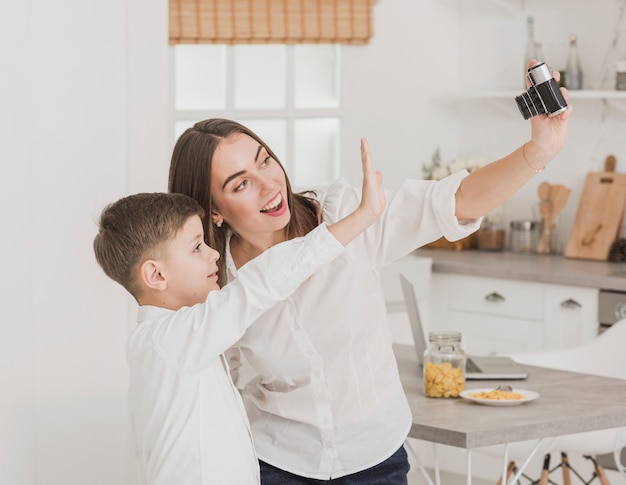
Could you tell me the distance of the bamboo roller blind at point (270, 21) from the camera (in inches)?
170

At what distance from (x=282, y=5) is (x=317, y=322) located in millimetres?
2849

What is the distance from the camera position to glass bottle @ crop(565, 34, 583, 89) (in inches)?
184

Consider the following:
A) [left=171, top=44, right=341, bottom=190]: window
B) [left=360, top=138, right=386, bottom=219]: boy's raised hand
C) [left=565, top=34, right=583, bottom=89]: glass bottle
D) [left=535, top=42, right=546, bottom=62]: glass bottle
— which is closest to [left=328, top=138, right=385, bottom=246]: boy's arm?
[left=360, top=138, right=386, bottom=219]: boy's raised hand

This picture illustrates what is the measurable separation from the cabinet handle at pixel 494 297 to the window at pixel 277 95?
0.96 meters

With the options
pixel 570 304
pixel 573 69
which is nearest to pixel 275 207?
pixel 570 304

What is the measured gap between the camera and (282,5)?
4.52 m

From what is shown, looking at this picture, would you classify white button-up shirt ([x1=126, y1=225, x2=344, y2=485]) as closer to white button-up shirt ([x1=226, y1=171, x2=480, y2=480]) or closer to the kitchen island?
white button-up shirt ([x1=226, y1=171, x2=480, y2=480])

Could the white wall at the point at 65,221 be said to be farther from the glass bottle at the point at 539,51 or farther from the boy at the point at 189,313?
the glass bottle at the point at 539,51

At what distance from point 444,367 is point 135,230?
1.07 meters

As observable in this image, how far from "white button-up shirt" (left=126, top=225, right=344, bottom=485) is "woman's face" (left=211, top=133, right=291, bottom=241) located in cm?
22

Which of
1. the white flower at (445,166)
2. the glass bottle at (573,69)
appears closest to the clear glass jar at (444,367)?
the white flower at (445,166)

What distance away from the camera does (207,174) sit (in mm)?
1897

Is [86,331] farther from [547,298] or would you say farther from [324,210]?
[547,298]

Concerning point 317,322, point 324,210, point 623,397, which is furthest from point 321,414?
point 623,397
